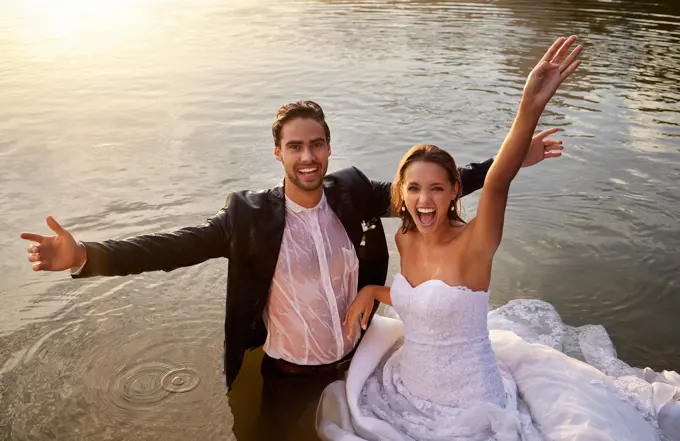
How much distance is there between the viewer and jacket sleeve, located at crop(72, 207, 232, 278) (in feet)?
11.5

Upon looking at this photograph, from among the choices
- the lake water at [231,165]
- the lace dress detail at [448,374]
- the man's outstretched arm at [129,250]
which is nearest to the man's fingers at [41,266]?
the man's outstretched arm at [129,250]

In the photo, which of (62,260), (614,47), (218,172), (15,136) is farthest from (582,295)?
(614,47)

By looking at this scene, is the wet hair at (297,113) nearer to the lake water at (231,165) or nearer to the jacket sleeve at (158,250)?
the jacket sleeve at (158,250)

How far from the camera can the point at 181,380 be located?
5121 millimetres

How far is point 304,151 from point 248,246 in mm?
692

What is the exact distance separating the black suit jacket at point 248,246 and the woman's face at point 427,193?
2.39 feet

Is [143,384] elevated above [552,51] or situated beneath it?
situated beneath

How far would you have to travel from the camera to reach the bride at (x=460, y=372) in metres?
3.35

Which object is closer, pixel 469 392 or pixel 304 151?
pixel 469 392

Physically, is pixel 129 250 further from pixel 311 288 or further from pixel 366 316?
pixel 366 316

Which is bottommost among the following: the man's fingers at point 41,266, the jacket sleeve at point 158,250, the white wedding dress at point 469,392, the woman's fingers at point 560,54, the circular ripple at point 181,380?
the circular ripple at point 181,380

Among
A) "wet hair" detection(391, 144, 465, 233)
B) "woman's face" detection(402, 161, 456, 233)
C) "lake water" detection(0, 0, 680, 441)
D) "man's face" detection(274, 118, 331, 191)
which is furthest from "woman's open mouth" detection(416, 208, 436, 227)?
"lake water" detection(0, 0, 680, 441)

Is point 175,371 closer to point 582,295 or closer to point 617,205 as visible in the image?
point 582,295

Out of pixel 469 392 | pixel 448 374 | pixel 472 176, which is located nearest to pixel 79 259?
pixel 448 374
